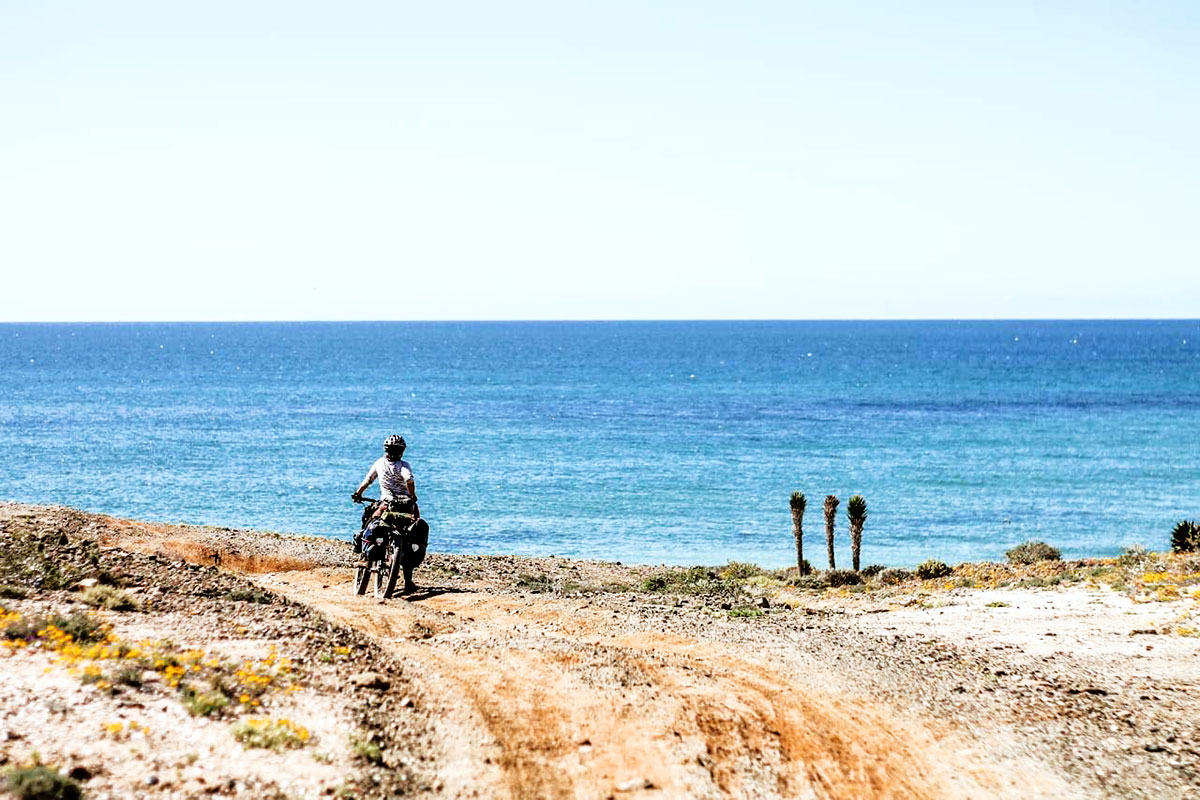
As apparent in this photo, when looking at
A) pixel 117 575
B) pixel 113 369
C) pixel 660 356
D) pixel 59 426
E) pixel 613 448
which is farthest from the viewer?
pixel 660 356

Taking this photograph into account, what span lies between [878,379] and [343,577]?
11852 centimetres

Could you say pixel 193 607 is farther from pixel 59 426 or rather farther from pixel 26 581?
pixel 59 426

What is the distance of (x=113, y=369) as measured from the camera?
15188 cm

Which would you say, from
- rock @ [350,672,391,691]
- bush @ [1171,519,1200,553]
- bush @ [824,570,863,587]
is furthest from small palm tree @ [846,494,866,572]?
rock @ [350,672,391,691]

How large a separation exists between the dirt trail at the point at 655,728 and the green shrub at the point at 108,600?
2924 millimetres

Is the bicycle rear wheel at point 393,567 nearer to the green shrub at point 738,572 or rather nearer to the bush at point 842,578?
the green shrub at point 738,572

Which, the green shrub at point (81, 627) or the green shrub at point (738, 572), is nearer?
the green shrub at point (81, 627)

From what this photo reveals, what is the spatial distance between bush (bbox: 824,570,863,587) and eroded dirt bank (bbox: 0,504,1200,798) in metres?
5.19

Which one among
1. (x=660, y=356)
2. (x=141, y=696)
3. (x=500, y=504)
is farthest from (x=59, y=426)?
(x=660, y=356)

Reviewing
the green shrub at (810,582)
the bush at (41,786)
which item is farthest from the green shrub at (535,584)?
the bush at (41,786)

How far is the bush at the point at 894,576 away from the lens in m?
23.2

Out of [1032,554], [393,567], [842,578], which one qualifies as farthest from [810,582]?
[393,567]

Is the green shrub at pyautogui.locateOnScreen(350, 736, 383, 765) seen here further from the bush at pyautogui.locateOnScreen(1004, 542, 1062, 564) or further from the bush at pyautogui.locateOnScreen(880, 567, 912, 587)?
the bush at pyautogui.locateOnScreen(1004, 542, 1062, 564)

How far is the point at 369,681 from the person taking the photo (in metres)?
10.2
